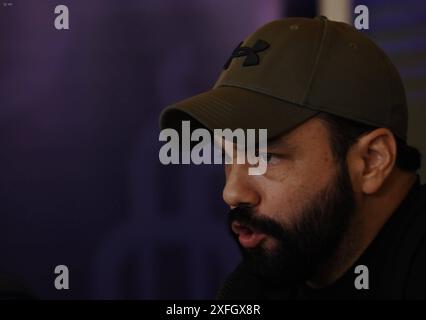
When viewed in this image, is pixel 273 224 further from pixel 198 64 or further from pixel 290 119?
pixel 198 64

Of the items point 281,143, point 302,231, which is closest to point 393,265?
point 302,231

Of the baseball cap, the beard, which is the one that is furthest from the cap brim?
the beard

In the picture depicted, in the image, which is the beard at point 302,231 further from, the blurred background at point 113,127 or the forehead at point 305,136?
the blurred background at point 113,127

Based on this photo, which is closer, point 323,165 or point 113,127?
point 323,165

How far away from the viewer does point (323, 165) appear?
3.43ft

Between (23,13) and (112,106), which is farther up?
(23,13)

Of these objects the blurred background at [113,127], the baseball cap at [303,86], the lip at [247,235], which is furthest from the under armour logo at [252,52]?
the blurred background at [113,127]

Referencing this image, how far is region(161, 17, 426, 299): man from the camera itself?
3.35ft

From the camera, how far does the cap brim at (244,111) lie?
1002 millimetres

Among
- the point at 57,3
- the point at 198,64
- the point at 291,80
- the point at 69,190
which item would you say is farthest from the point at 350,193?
the point at 57,3

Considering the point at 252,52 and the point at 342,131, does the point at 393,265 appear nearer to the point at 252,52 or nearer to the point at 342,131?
the point at 342,131

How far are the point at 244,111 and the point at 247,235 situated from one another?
7.4 inches
